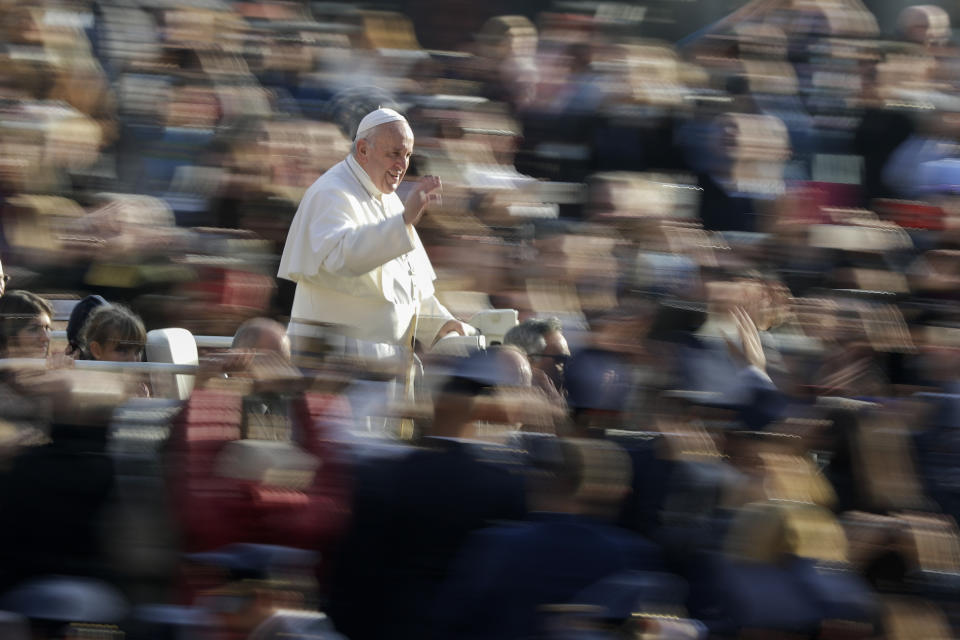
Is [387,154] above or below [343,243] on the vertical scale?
above

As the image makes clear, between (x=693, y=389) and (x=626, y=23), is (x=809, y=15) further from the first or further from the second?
(x=693, y=389)

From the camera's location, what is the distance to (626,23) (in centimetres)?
344

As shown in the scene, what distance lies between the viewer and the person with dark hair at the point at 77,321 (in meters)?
3.63

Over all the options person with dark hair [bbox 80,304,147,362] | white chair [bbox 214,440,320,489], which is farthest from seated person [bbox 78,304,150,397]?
white chair [bbox 214,440,320,489]

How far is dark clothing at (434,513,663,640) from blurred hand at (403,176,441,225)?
1.29m

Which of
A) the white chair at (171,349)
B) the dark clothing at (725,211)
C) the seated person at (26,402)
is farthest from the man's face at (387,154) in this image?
the seated person at (26,402)

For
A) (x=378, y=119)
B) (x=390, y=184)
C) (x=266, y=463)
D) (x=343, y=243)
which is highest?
(x=378, y=119)

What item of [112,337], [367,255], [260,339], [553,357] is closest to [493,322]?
[367,255]

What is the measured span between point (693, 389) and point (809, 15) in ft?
3.54

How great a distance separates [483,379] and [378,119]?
5.23 ft

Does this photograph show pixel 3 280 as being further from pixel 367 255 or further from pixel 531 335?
pixel 367 255

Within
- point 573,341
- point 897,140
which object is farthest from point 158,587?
point 897,140

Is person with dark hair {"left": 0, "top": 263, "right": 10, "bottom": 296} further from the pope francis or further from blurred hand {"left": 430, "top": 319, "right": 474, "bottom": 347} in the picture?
blurred hand {"left": 430, "top": 319, "right": 474, "bottom": 347}

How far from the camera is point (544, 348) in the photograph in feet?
12.4
